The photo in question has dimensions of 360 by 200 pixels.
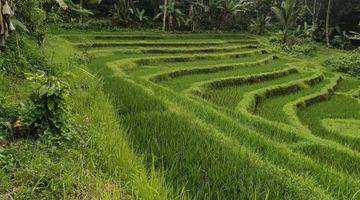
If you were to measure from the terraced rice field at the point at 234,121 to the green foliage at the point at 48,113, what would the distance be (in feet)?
2.71

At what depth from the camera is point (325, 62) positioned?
19938 millimetres

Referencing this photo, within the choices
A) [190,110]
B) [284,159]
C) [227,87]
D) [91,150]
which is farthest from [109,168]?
[227,87]

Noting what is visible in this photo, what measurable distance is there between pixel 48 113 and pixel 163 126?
5.91ft

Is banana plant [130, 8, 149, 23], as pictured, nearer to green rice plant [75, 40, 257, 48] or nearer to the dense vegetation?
green rice plant [75, 40, 257, 48]

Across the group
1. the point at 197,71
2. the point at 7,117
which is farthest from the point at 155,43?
the point at 7,117

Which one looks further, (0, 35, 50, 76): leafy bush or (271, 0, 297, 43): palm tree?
(271, 0, 297, 43): palm tree

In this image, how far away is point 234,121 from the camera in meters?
6.70

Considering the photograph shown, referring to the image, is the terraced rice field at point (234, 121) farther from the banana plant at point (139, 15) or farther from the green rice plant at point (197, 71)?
the banana plant at point (139, 15)

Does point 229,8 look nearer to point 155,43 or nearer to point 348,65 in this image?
point 348,65

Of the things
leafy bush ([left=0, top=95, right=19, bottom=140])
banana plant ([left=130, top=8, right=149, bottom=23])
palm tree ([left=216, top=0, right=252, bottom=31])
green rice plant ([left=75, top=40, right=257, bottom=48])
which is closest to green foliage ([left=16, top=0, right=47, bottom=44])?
leafy bush ([left=0, top=95, right=19, bottom=140])

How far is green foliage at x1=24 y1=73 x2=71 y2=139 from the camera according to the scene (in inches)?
155

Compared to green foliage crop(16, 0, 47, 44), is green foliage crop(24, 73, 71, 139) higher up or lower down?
lower down

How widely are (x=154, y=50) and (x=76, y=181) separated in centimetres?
1302

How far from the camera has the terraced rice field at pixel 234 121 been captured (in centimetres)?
397
